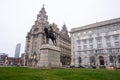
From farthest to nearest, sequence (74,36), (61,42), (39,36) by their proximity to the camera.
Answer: (61,42), (39,36), (74,36)

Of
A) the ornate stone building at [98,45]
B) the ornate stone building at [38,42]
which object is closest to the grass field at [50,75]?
the ornate stone building at [98,45]

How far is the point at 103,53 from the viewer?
59688mm

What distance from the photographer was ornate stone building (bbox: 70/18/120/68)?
57.2m

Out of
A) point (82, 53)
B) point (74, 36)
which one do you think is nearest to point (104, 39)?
point (82, 53)

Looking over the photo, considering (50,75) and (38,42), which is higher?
(38,42)

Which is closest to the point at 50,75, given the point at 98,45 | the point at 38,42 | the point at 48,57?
the point at 48,57

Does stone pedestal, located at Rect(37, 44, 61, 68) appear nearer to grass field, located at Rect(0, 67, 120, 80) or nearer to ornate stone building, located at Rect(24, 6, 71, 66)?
grass field, located at Rect(0, 67, 120, 80)

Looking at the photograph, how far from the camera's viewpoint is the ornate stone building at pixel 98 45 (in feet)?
188

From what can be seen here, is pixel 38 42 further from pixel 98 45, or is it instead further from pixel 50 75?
pixel 50 75

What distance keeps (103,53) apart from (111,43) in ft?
20.3

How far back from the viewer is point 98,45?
→ 6250 centimetres

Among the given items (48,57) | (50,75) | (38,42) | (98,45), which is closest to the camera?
(50,75)

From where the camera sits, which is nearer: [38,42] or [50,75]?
[50,75]

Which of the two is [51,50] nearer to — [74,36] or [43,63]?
[43,63]
